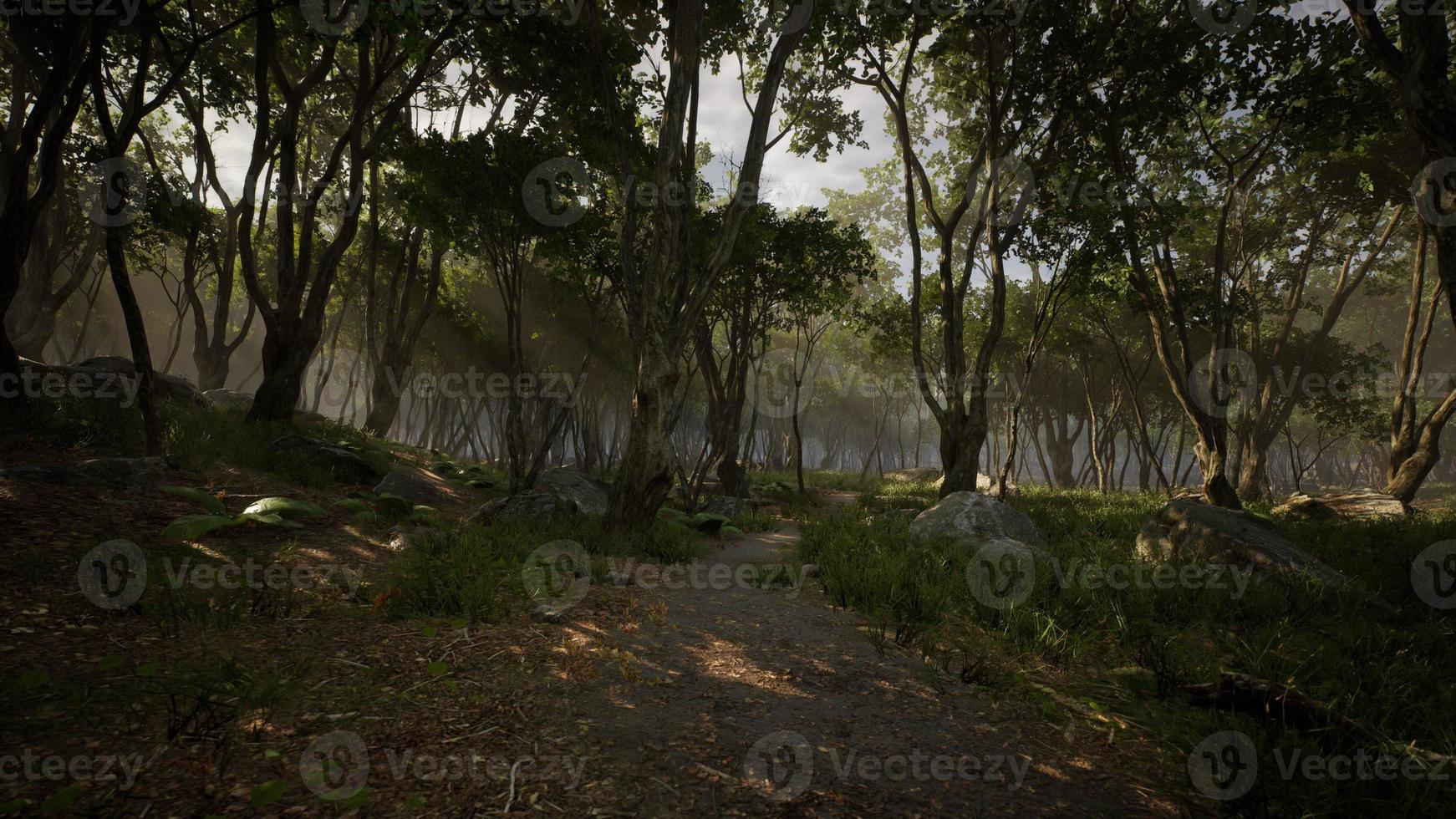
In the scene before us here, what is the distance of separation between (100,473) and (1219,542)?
12342 millimetres

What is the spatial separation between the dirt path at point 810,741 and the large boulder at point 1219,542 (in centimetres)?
490

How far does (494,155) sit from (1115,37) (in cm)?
1251

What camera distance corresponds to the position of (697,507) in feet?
39.0

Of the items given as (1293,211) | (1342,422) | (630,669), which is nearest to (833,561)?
(630,669)

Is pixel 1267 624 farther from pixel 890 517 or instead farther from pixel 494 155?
pixel 494 155

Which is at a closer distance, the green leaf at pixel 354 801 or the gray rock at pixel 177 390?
the green leaf at pixel 354 801

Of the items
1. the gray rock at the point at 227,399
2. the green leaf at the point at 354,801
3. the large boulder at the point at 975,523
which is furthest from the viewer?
the gray rock at the point at 227,399

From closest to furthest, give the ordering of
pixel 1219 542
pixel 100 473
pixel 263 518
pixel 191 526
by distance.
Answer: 1. pixel 191 526
2. pixel 263 518
3. pixel 100 473
4. pixel 1219 542

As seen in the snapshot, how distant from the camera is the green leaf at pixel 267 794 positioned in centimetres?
179

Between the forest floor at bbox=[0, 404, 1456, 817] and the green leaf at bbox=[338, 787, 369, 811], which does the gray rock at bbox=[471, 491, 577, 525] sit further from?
the green leaf at bbox=[338, 787, 369, 811]

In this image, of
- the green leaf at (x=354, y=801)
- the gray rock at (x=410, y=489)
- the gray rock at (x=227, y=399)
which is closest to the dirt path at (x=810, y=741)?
the green leaf at (x=354, y=801)

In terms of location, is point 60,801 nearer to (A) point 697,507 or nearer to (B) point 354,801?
(B) point 354,801

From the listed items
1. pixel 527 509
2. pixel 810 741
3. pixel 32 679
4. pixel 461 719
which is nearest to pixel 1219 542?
pixel 810 741

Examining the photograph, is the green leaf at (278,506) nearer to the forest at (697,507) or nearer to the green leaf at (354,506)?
the forest at (697,507)
